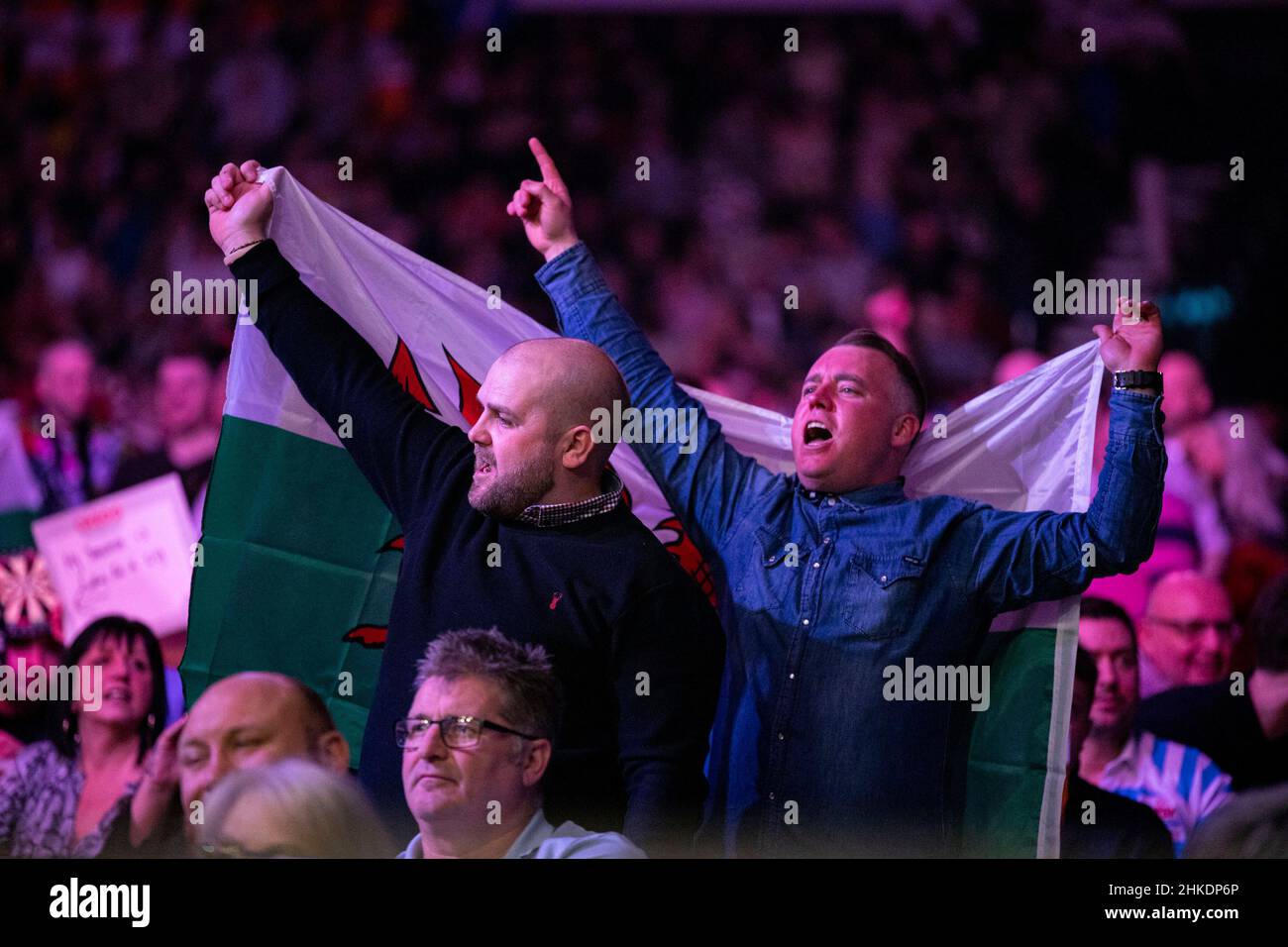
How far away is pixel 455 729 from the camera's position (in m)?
2.38

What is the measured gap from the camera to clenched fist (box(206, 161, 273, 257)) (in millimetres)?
2875

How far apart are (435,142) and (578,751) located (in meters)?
3.38

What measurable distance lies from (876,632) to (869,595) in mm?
68

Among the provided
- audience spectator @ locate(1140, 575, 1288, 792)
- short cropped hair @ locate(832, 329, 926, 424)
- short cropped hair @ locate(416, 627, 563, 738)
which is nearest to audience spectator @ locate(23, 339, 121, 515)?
short cropped hair @ locate(416, 627, 563, 738)

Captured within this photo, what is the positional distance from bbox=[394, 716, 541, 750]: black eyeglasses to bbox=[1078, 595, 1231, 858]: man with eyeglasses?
1499 millimetres

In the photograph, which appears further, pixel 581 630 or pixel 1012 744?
pixel 1012 744

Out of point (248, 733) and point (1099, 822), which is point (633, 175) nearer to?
point (1099, 822)

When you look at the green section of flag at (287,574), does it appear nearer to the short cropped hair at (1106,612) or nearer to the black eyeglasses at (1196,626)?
the short cropped hair at (1106,612)

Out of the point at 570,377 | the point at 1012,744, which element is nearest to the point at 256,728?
the point at 570,377

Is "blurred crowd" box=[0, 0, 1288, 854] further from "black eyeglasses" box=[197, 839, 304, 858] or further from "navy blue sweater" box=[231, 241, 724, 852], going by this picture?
"black eyeglasses" box=[197, 839, 304, 858]

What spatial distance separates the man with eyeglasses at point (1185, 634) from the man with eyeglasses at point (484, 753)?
1.87 metres

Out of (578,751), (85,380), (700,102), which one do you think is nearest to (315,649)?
(578,751)

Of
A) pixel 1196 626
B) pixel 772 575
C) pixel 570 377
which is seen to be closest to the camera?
pixel 570 377
